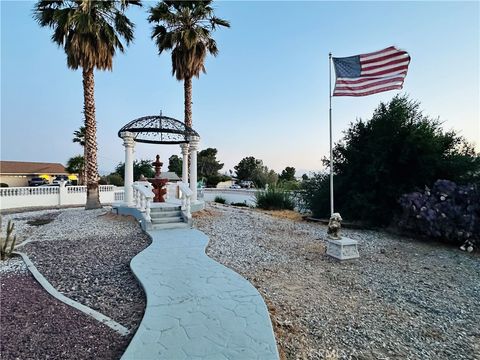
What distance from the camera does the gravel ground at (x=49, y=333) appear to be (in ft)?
7.40

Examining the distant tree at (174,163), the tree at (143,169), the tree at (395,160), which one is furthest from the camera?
the distant tree at (174,163)

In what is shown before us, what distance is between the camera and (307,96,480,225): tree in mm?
8523

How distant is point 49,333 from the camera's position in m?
2.53

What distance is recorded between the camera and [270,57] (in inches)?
489

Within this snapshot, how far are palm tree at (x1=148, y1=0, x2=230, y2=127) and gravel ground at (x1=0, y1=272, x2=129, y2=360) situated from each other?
10785mm

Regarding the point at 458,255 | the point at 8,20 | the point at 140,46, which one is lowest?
the point at 458,255

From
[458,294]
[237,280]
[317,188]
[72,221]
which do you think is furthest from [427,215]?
[72,221]

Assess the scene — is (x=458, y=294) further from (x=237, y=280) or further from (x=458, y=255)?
(x=237, y=280)

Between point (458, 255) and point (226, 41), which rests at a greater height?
point (226, 41)

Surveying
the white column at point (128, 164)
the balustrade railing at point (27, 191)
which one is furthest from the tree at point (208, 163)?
the white column at point (128, 164)

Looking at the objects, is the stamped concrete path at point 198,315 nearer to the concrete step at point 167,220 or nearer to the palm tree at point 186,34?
the concrete step at point 167,220

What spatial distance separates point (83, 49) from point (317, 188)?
12059 mm

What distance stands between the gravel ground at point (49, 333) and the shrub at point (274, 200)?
35.0 feet

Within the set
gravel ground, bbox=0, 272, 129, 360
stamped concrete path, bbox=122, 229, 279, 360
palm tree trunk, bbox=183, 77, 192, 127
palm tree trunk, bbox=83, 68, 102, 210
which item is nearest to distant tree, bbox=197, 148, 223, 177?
palm tree trunk, bbox=183, 77, 192, 127
